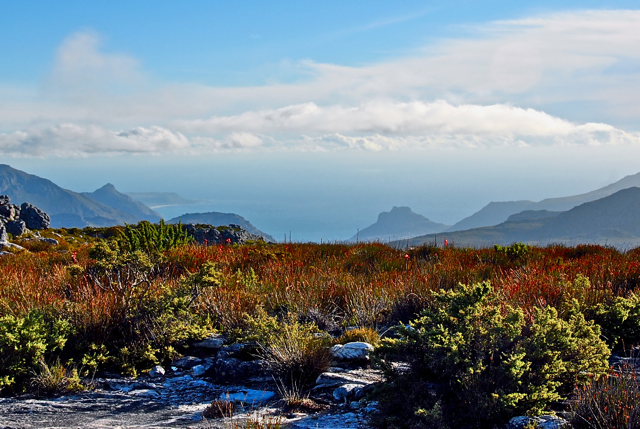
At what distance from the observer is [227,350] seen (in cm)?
557

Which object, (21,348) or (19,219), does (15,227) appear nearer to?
(19,219)

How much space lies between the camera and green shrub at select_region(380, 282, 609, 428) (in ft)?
11.1

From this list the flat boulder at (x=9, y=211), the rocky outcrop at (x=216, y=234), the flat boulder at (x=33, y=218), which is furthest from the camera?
the flat boulder at (x=33, y=218)

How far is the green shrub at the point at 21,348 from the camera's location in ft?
15.0

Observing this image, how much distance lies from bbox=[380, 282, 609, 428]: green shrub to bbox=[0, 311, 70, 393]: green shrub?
3373 mm

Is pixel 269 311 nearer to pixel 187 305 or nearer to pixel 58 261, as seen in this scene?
pixel 187 305

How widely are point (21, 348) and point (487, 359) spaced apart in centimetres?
428

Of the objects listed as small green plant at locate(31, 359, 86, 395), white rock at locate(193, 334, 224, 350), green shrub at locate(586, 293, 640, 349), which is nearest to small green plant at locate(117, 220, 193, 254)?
white rock at locate(193, 334, 224, 350)

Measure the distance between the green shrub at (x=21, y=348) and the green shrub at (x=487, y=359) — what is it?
133 inches

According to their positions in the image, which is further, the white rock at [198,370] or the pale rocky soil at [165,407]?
the white rock at [198,370]

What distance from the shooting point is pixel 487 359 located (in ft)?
12.1

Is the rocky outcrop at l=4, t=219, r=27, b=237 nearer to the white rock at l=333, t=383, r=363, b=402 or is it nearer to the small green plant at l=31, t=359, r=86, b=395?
the small green plant at l=31, t=359, r=86, b=395

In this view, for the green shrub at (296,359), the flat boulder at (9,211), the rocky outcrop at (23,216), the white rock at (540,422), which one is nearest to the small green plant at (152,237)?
the green shrub at (296,359)

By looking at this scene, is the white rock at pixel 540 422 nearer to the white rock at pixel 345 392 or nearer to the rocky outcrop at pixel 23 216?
the white rock at pixel 345 392
